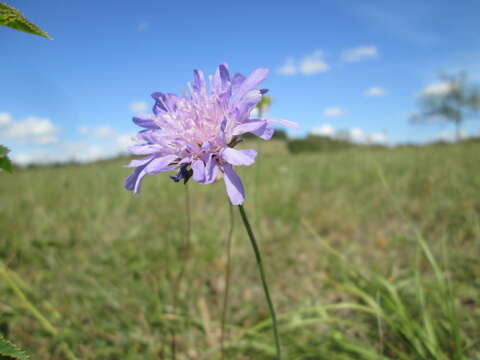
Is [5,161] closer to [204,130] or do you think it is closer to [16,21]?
[16,21]

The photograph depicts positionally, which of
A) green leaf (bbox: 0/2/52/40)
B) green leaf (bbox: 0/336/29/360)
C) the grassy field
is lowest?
the grassy field

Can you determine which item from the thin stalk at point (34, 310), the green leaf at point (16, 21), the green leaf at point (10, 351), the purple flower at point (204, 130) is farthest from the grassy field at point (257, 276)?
the green leaf at point (16, 21)

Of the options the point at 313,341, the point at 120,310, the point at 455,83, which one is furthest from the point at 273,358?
the point at 455,83

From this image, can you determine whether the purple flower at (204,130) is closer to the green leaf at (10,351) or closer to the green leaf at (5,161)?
the green leaf at (5,161)

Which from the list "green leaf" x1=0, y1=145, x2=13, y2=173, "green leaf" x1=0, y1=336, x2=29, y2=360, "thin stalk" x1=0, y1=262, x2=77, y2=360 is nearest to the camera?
"green leaf" x1=0, y1=336, x2=29, y2=360

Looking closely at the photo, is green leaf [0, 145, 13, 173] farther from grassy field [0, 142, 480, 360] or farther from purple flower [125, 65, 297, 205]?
grassy field [0, 142, 480, 360]

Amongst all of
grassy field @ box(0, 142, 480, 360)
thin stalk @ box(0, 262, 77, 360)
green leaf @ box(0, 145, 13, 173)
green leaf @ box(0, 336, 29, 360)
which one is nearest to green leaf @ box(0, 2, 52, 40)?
green leaf @ box(0, 145, 13, 173)

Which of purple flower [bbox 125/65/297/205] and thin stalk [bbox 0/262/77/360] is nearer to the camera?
purple flower [bbox 125/65/297/205]
